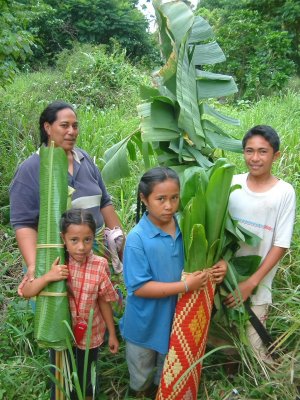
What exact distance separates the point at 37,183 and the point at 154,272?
75 cm

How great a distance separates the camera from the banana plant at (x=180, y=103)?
101 inches

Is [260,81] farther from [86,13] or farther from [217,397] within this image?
[217,397]

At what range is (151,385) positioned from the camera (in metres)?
2.51

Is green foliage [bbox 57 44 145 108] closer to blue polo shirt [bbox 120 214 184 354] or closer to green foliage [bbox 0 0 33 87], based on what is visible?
green foliage [bbox 0 0 33 87]

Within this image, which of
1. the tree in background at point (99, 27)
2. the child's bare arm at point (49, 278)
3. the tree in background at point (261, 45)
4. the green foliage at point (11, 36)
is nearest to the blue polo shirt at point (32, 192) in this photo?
the child's bare arm at point (49, 278)

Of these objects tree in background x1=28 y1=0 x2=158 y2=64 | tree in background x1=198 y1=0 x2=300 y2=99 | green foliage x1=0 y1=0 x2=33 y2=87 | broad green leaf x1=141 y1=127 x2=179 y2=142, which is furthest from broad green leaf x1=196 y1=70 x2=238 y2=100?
tree in background x1=28 y1=0 x2=158 y2=64

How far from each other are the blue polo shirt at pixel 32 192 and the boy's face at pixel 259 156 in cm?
84

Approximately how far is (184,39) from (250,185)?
2.88ft

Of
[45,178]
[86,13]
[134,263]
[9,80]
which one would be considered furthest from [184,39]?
[86,13]

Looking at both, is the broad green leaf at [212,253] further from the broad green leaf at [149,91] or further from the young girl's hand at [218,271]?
the broad green leaf at [149,91]

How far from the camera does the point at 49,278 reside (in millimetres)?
2111

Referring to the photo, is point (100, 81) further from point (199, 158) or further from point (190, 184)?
point (190, 184)

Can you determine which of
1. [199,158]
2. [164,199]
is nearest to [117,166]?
[199,158]

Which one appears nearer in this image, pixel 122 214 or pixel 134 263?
pixel 134 263
